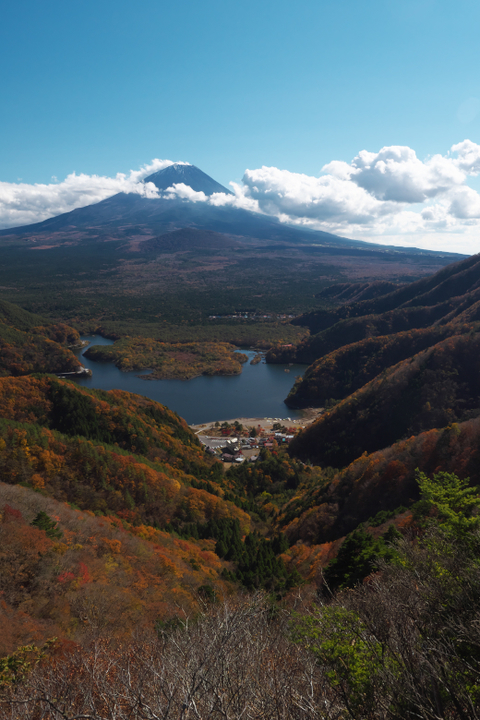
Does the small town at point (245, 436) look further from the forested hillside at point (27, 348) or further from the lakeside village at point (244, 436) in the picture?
the forested hillside at point (27, 348)

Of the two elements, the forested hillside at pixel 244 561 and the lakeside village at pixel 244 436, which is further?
the lakeside village at pixel 244 436

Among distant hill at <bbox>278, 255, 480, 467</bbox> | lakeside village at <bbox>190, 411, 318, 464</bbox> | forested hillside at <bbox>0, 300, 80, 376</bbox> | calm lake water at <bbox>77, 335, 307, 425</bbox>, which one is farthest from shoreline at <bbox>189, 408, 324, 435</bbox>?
forested hillside at <bbox>0, 300, 80, 376</bbox>

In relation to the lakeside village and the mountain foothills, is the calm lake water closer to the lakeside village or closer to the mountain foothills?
the lakeside village

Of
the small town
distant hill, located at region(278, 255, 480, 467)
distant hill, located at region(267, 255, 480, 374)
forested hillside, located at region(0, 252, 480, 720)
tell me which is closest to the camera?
forested hillside, located at region(0, 252, 480, 720)

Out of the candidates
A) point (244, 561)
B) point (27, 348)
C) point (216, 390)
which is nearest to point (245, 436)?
point (216, 390)

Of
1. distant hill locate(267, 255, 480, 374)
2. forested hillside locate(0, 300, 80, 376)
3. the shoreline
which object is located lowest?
the shoreline

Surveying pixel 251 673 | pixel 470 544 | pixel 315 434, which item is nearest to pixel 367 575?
pixel 470 544

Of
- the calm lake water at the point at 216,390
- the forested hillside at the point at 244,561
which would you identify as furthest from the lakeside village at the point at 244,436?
the calm lake water at the point at 216,390

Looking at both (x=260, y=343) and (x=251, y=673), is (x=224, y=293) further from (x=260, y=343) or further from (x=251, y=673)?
(x=251, y=673)
